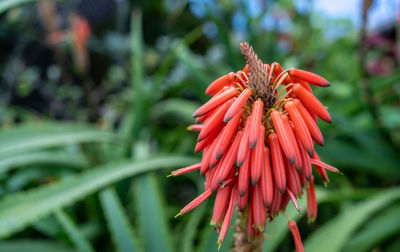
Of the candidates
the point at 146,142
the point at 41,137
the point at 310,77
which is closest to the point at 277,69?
the point at 310,77

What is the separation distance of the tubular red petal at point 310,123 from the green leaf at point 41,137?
0.94 m

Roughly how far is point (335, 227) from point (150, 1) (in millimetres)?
2738

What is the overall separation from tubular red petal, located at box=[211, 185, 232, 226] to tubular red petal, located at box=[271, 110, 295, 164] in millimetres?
100

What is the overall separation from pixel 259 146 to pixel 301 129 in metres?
0.05

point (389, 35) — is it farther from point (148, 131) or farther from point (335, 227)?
point (335, 227)

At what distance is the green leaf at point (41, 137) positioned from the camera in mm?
1011

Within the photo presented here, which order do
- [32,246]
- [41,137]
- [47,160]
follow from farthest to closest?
[47,160], [41,137], [32,246]

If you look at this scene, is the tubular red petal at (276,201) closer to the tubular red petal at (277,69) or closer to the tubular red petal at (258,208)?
the tubular red petal at (258,208)

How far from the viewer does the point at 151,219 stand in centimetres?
90

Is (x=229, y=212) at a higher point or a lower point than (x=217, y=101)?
lower

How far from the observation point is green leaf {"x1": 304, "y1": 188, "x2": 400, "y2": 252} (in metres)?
0.77

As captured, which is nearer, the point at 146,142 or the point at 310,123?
the point at 310,123

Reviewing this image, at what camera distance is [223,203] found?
395 mm

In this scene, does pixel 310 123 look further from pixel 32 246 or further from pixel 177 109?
pixel 177 109
